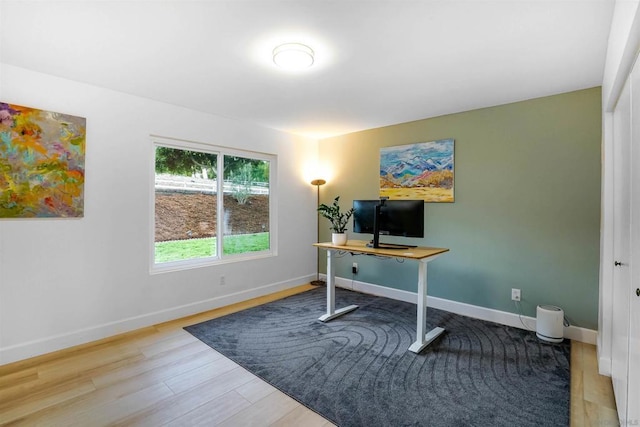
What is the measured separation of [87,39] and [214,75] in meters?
0.87

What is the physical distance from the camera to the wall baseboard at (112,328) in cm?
246

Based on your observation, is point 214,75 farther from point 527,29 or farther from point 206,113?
point 527,29

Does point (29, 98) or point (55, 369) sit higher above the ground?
point (29, 98)

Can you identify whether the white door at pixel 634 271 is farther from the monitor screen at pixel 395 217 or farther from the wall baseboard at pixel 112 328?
the wall baseboard at pixel 112 328

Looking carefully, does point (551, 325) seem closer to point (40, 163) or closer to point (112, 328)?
point (112, 328)

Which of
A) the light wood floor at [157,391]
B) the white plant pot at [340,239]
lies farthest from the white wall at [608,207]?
the white plant pot at [340,239]

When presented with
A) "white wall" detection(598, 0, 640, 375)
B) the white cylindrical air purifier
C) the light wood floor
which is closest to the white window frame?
the light wood floor

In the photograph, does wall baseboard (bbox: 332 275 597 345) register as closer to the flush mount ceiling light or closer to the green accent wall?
the green accent wall

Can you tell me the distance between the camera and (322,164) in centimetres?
497

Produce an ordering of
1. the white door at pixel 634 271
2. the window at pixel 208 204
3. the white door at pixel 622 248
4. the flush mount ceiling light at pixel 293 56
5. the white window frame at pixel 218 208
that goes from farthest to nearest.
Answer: the window at pixel 208 204
the white window frame at pixel 218 208
the flush mount ceiling light at pixel 293 56
the white door at pixel 622 248
the white door at pixel 634 271

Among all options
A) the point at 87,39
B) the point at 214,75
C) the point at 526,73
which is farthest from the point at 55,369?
the point at 526,73

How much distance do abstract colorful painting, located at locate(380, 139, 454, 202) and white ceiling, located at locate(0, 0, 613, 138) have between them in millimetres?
670

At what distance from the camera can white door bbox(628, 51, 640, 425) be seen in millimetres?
1369

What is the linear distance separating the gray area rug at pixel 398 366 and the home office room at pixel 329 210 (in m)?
0.02
